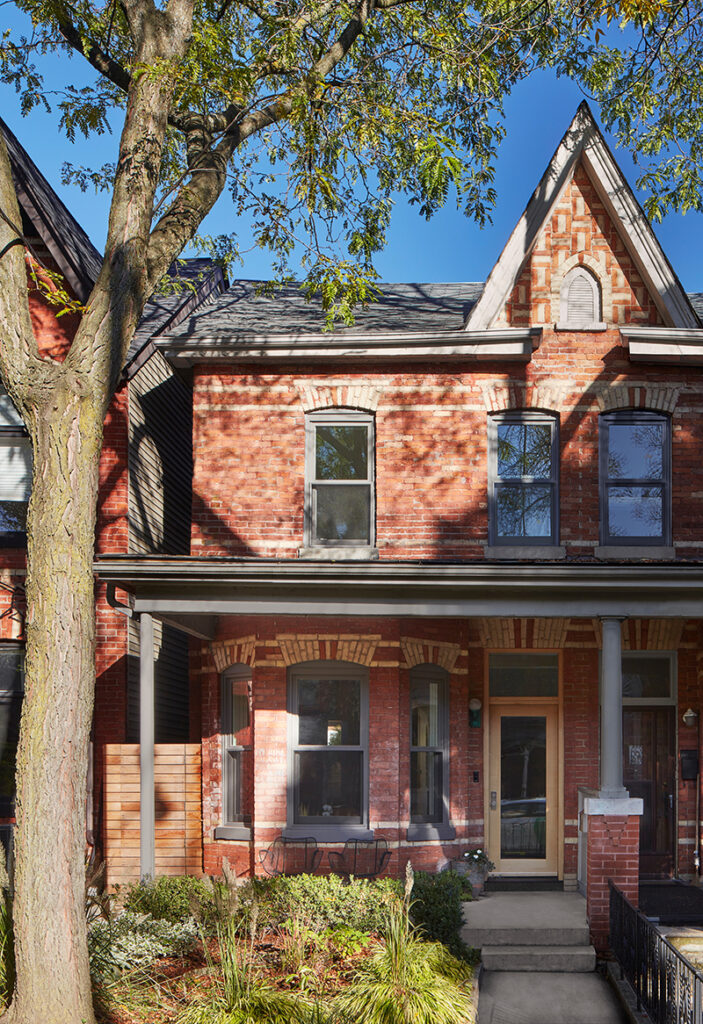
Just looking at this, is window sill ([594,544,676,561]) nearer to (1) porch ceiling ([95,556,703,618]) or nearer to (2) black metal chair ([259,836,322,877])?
(1) porch ceiling ([95,556,703,618])

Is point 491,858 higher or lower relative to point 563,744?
lower

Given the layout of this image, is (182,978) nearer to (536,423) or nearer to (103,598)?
(103,598)

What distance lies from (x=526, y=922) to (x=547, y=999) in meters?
1.33

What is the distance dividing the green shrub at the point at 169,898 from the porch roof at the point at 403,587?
2.81 metres

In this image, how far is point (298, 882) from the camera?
30.3ft

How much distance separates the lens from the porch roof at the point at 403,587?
32.9 feet

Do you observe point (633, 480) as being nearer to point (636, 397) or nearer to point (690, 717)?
point (636, 397)

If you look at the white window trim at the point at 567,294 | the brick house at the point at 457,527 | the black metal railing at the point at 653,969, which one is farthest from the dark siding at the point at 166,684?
the white window trim at the point at 567,294

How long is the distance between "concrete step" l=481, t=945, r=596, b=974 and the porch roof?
3.40 meters

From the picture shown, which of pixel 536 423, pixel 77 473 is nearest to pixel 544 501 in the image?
pixel 536 423

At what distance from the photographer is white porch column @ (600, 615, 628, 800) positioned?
10.0 metres

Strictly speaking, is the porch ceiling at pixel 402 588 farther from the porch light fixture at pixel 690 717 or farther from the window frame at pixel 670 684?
the porch light fixture at pixel 690 717

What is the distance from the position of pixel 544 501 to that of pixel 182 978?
770 centimetres

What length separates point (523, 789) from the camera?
12.8 meters
